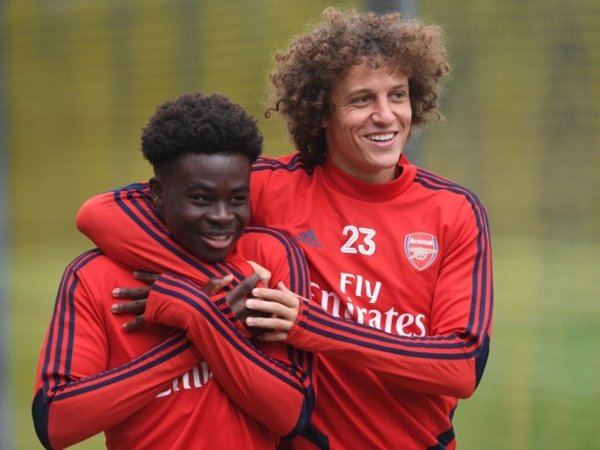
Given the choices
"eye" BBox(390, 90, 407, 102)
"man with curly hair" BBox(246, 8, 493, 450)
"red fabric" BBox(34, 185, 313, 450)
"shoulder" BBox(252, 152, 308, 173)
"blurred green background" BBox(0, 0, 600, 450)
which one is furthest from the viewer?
"blurred green background" BBox(0, 0, 600, 450)

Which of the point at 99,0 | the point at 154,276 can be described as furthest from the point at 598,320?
the point at 99,0

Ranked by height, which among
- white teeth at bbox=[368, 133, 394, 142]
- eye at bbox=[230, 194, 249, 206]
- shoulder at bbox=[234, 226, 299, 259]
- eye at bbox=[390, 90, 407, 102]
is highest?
eye at bbox=[390, 90, 407, 102]

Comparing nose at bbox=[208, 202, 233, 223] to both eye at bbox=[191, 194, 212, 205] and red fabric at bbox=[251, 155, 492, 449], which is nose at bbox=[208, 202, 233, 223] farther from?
red fabric at bbox=[251, 155, 492, 449]

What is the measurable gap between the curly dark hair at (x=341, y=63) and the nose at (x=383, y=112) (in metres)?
0.09

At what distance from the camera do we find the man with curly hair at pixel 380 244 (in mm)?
2533

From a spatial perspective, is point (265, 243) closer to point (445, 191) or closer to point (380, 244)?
point (380, 244)

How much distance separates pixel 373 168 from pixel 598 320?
1.03m

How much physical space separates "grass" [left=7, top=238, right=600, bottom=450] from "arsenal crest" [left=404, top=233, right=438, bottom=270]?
0.80 m

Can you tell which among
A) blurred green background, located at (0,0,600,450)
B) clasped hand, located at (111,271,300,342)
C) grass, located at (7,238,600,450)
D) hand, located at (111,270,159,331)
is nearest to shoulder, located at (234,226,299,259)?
clasped hand, located at (111,271,300,342)

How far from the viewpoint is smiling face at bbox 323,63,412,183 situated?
2.63m

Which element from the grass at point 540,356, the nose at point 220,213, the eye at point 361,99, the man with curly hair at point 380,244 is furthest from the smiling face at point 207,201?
the grass at point 540,356

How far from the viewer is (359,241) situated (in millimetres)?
2652

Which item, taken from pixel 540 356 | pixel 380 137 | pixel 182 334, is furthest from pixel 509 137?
pixel 182 334

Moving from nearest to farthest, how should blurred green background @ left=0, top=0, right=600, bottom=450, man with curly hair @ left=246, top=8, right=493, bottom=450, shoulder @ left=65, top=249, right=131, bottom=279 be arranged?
shoulder @ left=65, top=249, right=131, bottom=279 < man with curly hair @ left=246, top=8, right=493, bottom=450 < blurred green background @ left=0, top=0, right=600, bottom=450
